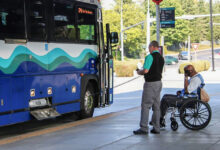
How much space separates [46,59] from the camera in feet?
39.2

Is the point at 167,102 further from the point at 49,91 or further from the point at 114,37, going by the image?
the point at 114,37

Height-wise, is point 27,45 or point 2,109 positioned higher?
point 27,45

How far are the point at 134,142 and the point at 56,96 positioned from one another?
3.54 m

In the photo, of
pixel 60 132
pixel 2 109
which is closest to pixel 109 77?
pixel 60 132

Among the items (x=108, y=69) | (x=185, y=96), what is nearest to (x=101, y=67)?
(x=108, y=69)

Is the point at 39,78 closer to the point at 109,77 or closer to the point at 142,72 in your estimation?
the point at 142,72

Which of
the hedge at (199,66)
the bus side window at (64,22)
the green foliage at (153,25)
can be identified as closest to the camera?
the bus side window at (64,22)

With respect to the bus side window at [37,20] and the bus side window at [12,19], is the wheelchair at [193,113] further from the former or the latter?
the bus side window at [12,19]

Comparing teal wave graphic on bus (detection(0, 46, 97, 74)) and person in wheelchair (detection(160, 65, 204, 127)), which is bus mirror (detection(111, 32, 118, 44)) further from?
person in wheelchair (detection(160, 65, 204, 127))

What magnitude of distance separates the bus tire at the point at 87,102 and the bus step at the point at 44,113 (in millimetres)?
1645

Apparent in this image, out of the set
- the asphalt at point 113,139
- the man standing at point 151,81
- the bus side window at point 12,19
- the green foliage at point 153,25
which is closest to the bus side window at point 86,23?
the asphalt at point 113,139

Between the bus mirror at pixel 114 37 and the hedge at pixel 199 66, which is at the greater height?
the bus mirror at pixel 114 37

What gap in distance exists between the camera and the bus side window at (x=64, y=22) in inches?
495

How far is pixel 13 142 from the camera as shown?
31.7ft
